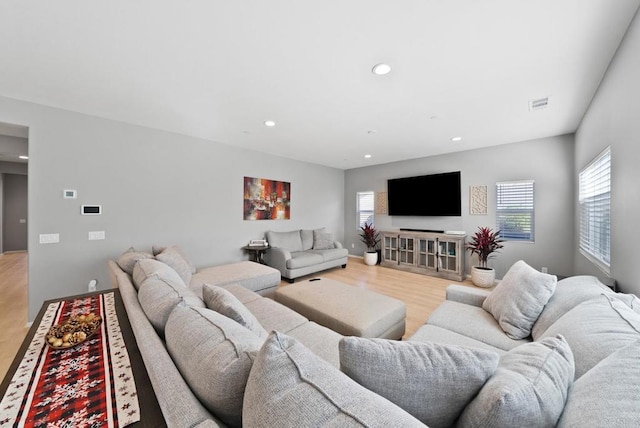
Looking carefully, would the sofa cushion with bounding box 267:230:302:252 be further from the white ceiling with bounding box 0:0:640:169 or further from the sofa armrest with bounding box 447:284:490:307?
the sofa armrest with bounding box 447:284:490:307

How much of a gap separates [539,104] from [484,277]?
2.76 m

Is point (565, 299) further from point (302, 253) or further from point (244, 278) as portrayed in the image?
point (302, 253)

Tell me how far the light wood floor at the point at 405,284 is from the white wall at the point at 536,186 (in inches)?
42.4

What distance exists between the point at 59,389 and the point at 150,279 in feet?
2.33

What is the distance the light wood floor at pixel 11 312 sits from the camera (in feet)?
7.09

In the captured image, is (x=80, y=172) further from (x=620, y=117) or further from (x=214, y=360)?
(x=620, y=117)

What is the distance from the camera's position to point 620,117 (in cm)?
174

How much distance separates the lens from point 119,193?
320cm

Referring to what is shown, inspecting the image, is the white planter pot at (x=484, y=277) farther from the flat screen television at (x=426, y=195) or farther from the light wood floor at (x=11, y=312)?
the light wood floor at (x=11, y=312)

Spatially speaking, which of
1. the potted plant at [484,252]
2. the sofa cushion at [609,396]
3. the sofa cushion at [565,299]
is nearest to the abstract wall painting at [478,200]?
the potted plant at [484,252]

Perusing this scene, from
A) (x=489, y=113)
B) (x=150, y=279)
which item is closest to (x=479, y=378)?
(x=150, y=279)

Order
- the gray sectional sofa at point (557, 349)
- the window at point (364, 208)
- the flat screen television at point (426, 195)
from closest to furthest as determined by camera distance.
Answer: the gray sectional sofa at point (557, 349) < the flat screen television at point (426, 195) < the window at point (364, 208)

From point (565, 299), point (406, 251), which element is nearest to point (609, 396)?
point (565, 299)

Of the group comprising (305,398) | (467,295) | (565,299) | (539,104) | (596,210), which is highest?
(539,104)
